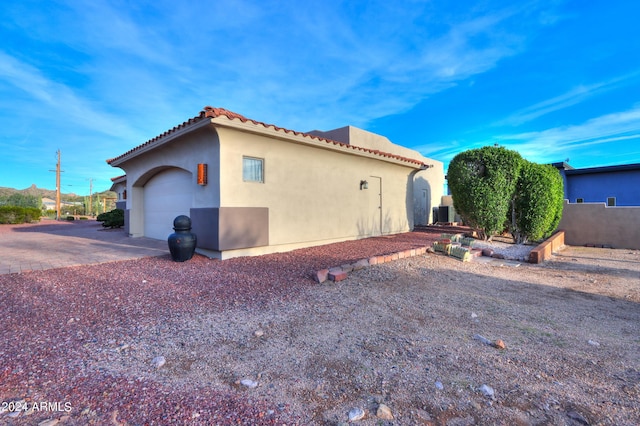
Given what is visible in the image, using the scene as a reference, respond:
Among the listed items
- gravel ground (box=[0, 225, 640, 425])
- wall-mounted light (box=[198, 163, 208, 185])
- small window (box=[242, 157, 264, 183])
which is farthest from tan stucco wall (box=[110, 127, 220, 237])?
gravel ground (box=[0, 225, 640, 425])

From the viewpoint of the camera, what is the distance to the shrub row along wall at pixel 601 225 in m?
9.47

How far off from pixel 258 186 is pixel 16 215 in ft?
76.8

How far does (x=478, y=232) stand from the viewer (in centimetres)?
920

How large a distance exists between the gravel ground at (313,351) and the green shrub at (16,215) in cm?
2137

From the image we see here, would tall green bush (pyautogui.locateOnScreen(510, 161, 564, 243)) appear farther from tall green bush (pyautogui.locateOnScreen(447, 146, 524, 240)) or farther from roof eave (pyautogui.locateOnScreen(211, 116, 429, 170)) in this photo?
roof eave (pyautogui.locateOnScreen(211, 116, 429, 170))

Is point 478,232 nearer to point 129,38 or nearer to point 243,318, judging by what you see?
point 243,318

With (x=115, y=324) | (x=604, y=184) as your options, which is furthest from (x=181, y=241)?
(x=604, y=184)

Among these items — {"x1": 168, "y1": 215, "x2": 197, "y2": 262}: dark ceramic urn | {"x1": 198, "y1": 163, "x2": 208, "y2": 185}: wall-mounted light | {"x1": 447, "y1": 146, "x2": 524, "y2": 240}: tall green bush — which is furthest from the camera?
{"x1": 447, "y1": 146, "x2": 524, "y2": 240}: tall green bush

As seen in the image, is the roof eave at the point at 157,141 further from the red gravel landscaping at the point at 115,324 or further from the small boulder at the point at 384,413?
the small boulder at the point at 384,413

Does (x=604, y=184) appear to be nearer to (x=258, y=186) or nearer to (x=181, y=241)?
(x=258, y=186)

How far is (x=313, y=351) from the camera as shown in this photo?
8.04 ft

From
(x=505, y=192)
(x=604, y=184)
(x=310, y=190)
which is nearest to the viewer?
(x=310, y=190)

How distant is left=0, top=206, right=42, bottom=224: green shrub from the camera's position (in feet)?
61.0

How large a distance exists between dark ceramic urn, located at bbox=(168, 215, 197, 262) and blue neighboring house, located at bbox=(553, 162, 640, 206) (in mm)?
19650
